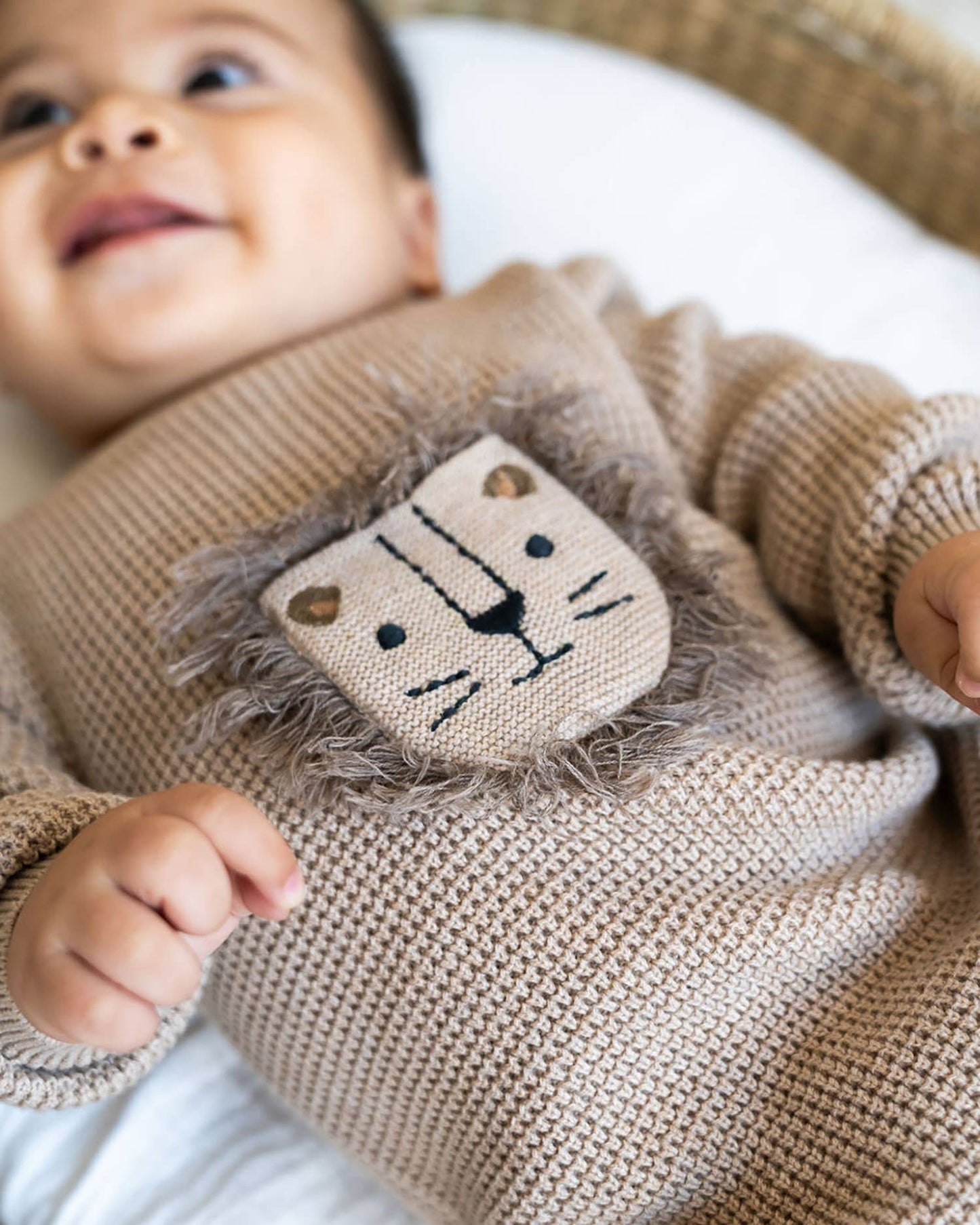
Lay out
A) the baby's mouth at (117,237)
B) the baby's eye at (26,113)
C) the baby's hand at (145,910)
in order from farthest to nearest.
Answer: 1. the baby's eye at (26,113)
2. the baby's mouth at (117,237)
3. the baby's hand at (145,910)

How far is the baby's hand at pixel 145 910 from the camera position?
1.66ft

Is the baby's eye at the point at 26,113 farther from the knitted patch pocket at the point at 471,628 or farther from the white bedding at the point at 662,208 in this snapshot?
the knitted patch pocket at the point at 471,628

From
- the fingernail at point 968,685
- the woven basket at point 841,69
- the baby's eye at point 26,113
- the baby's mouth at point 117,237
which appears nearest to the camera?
the fingernail at point 968,685

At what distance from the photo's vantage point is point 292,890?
1.72ft

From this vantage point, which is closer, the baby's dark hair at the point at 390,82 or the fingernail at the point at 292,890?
the fingernail at the point at 292,890

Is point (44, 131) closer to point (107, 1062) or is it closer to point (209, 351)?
point (209, 351)

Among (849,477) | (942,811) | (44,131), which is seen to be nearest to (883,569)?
(849,477)

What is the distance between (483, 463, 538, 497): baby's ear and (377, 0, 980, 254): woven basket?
85 cm

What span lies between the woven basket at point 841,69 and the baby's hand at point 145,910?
3.87 feet

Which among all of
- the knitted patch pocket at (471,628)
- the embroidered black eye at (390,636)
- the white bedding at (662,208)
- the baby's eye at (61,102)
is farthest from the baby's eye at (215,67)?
the embroidered black eye at (390,636)

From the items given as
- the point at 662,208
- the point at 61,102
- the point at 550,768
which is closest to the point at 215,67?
the point at 61,102

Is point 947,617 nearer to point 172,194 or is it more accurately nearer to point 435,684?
point 435,684

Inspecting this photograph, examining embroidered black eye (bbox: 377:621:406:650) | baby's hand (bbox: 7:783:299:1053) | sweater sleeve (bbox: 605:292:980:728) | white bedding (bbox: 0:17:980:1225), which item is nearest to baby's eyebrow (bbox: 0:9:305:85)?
white bedding (bbox: 0:17:980:1225)

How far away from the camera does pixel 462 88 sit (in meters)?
1.31
